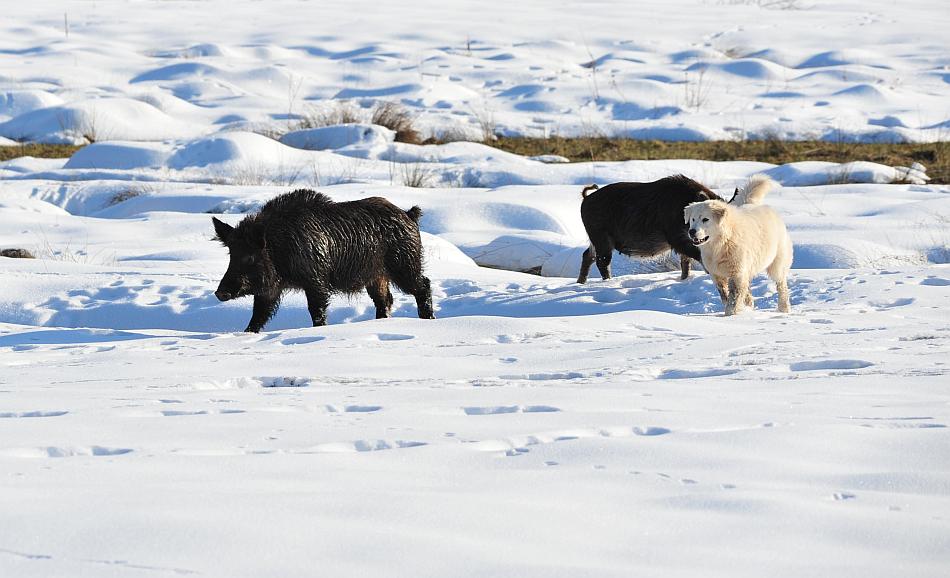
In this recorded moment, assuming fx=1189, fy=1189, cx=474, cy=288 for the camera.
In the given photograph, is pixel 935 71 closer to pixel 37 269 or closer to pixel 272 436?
pixel 37 269

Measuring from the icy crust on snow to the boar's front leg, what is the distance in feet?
40.9

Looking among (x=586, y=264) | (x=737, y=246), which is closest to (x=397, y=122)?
(x=586, y=264)

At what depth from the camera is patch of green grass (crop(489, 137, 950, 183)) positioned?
700 inches

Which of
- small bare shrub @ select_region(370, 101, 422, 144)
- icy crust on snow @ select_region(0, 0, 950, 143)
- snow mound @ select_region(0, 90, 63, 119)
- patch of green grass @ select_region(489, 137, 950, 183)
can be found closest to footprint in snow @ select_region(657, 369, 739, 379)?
patch of green grass @ select_region(489, 137, 950, 183)

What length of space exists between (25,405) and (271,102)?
19.7m

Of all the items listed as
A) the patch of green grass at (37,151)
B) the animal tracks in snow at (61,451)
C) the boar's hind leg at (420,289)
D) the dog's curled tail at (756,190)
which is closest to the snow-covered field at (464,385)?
the animal tracks in snow at (61,451)

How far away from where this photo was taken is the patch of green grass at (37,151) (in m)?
18.8

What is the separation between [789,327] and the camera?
23.7 feet

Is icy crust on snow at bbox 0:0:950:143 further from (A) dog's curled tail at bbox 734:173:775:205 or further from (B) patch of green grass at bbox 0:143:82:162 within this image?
(A) dog's curled tail at bbox 734:173:775:205

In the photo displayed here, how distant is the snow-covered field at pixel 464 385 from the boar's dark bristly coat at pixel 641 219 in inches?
13.9

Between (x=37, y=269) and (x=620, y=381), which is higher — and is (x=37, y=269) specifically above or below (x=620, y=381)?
below

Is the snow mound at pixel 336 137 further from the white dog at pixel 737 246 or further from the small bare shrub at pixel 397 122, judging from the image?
the white dog at pixel 737 246

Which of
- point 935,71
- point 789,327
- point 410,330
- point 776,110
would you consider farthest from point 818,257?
point 935,71

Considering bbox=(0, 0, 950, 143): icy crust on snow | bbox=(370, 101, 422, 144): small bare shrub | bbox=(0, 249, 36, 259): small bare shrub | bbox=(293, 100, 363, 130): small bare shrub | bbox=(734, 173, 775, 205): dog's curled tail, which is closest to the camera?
bbox=(734, 173, 775, 205): dog's curled tail
